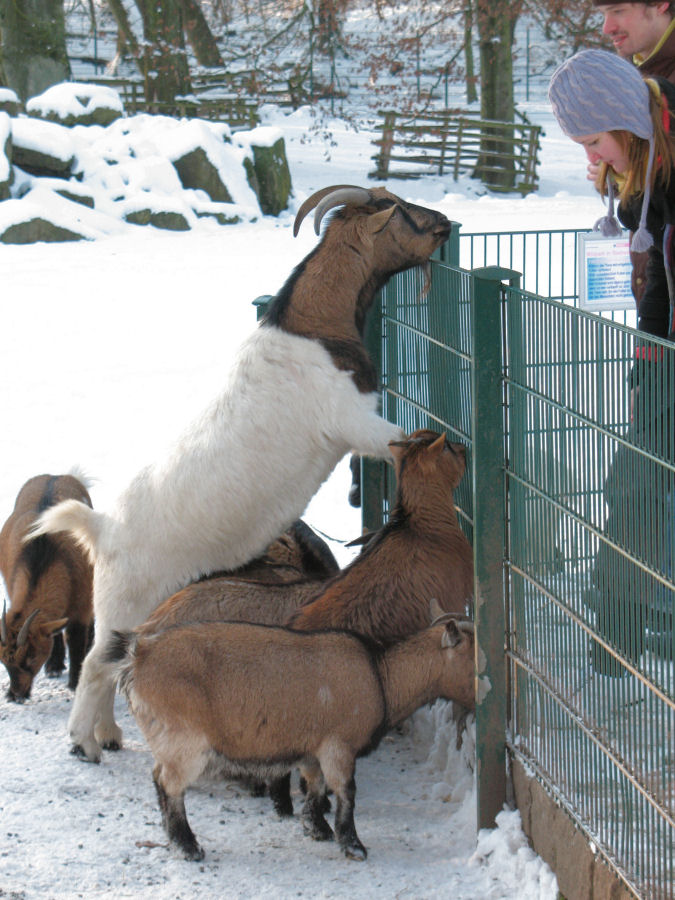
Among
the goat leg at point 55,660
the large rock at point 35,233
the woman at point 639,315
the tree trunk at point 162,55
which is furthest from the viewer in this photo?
the tree trunk at point 162,55

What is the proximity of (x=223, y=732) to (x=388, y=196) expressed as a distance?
246cm

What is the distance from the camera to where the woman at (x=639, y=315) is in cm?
312

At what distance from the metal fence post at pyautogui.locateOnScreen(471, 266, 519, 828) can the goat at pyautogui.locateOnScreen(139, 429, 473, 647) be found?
0.55 m

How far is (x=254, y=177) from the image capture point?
2281cm

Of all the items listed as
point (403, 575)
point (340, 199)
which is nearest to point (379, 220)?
point (340, 199)

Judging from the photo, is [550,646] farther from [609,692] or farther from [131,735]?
[131,735]

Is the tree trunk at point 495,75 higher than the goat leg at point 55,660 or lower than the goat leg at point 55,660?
higher

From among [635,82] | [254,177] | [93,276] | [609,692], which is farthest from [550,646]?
[254,177]

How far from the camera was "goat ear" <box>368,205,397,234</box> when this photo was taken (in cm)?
511

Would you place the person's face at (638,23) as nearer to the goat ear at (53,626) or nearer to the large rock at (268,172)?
the goat ear at (53,626)

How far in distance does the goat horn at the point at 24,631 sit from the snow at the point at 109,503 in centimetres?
33

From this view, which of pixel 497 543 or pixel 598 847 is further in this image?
pixel 497 543

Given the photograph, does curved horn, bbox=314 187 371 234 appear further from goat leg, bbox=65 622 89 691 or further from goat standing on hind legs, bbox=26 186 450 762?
goat leg, bbox=65 622 89 691

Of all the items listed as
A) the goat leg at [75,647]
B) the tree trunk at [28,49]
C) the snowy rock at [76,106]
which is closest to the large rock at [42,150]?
the snowy rock at [76,106]
